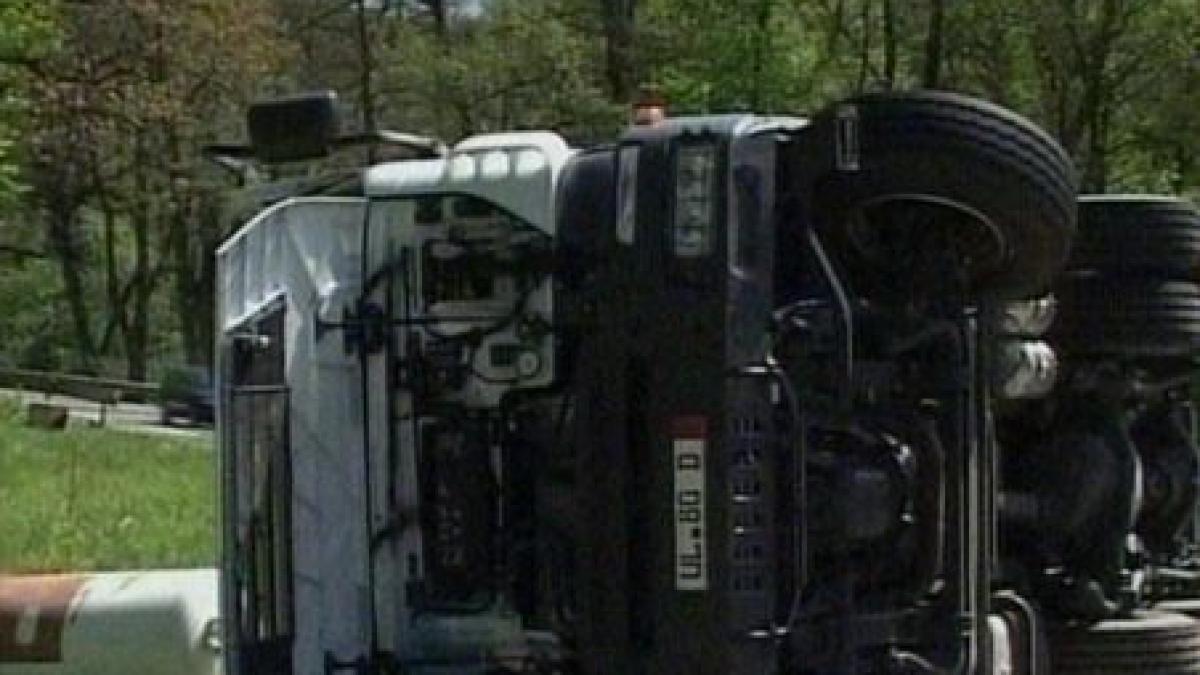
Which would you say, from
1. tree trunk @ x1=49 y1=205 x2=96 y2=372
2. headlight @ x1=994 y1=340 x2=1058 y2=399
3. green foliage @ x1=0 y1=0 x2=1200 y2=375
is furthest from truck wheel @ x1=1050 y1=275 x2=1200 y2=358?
tree trunk @ x1=49 y1=205 x2=96 y2=372

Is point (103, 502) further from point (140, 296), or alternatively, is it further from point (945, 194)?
point (140, 296)

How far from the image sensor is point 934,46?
109 ft

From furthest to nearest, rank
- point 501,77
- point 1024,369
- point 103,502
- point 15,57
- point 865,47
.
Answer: point 501,77 < point 865,47 < point 15,57 < point 103,502 < point 1024,369

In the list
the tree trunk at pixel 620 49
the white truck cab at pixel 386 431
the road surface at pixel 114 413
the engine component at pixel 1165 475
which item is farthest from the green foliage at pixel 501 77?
the white truck cab at pixel 386 431

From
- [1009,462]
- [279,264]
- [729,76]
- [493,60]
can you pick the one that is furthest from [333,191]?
[493,60]

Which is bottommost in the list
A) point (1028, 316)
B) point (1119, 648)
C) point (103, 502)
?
point (103, 502)

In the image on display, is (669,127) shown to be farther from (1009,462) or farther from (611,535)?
(1009,462)

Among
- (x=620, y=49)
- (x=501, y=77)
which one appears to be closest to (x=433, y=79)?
(x=501, y=77)

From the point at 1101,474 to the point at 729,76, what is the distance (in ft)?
86.1

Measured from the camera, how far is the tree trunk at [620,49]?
38562 mm

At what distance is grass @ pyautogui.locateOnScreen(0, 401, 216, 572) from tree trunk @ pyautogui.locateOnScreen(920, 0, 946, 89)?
33.6ft

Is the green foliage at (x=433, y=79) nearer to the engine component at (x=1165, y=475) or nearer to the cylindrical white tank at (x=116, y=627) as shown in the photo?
the cylindrical white tank at (x=116, y=627)

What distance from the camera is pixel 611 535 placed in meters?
6.16

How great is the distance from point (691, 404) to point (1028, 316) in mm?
1331
